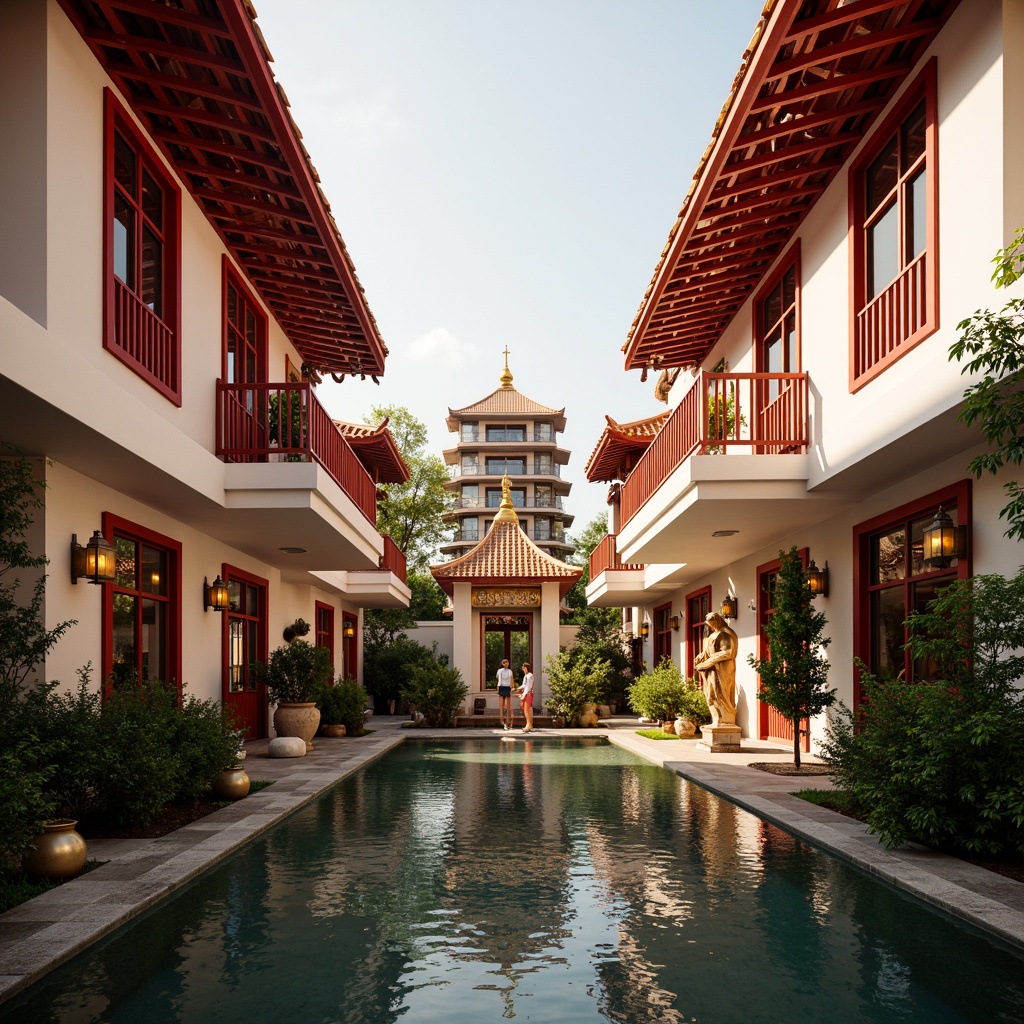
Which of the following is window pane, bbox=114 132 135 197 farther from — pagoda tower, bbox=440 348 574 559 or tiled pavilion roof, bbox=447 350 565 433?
pagoda tower, bbox=440 348 574 559

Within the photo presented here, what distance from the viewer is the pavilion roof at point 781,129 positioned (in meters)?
8.13

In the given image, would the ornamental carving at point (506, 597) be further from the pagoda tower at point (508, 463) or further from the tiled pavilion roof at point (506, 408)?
the tiled pavilion roof at point (506, 408)

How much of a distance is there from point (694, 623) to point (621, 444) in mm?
4236

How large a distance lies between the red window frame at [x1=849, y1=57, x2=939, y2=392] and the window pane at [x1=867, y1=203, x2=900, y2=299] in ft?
0.19

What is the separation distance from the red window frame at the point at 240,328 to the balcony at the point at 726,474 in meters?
5.75

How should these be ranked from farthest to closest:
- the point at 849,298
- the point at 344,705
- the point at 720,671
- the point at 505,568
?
1. the point at 505,568
2. the point at 344,705
3. the point at 720,671
4. the point at 849,298

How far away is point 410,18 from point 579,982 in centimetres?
869

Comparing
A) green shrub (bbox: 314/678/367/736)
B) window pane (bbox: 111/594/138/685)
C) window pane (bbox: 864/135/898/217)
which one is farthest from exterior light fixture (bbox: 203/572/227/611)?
window pane (bbox: 864/135/898/217)

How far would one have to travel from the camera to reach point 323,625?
2456 centimetres

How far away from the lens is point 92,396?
7602 mm

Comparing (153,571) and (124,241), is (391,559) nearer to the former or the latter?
(153,571)

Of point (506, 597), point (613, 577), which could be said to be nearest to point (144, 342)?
point (613, 577)

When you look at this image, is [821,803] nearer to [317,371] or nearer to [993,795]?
[993,795]

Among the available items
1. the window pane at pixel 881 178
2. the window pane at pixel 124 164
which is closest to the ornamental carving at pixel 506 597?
the window pane at pixel 881 178
